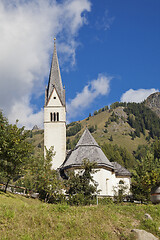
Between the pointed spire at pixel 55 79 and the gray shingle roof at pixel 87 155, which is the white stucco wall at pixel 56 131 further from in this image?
the gray shingle roof at pixel 87 155

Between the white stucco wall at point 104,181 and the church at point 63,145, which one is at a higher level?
the church at point 63,145

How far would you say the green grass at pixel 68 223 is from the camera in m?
12.1

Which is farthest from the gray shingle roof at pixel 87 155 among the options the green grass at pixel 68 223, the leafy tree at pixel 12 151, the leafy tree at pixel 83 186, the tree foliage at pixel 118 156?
the tree foliage at pixel 118 156

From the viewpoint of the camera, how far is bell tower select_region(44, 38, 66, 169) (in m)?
44.3

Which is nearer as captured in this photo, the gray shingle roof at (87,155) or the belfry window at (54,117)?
the gray shingle roof at (87,155)

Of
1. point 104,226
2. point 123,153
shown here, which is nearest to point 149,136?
point 123,153

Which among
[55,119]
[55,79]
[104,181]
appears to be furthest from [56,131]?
[104,181]

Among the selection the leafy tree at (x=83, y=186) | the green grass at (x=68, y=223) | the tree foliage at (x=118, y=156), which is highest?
the tree foliage at (x=118, y=156)

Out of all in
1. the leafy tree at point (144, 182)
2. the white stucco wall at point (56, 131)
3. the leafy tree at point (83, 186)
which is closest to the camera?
the leafy tree at point (83, 186)

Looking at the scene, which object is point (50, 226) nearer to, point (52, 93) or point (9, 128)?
point (9, 128)

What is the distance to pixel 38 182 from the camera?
26828 millimetres

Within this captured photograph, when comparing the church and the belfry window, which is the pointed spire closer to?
the church

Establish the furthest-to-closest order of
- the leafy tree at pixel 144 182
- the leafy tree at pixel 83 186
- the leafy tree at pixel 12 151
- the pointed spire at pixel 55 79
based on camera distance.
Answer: the pointed spire at pixel 55 79
the leafy tree at pixel 144 182
the leafy tree at pixel 83 186
the leafy tree at pixel 12 151

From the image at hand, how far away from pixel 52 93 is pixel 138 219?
3454cm
